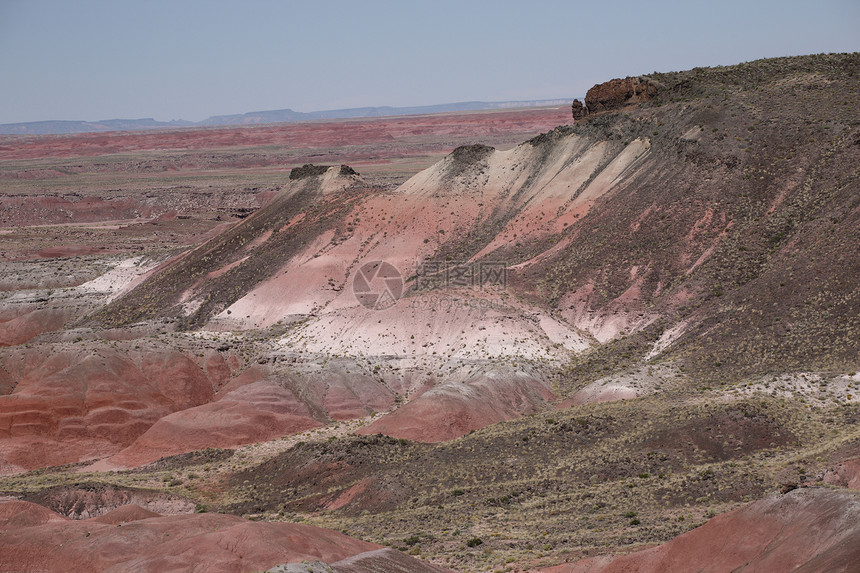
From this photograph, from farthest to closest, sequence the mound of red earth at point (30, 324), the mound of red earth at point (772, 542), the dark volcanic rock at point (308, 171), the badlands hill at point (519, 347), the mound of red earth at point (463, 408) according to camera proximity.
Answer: the dark volcanic rock at point (308, 171), the mound of red earth at point (30, 324), the mound of red earth at point (463, 408), the badlands hill at point (519, 347), the mound of red earth at point (772, 542)

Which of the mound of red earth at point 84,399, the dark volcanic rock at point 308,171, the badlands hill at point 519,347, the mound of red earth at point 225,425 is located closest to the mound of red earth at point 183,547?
the badlands hill at point 519,347

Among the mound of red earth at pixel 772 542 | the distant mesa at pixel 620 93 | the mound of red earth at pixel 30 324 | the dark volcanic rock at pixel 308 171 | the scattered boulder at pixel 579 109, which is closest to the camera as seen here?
the mound of red earth at pixel 772 542

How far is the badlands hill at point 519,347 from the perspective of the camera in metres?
31.1

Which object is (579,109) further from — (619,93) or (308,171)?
(308,171)

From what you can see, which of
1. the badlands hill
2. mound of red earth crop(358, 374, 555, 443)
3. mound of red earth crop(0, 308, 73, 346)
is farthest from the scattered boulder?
mound of red earth crop(0, 308, 73, 346)

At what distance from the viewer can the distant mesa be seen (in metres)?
64.0

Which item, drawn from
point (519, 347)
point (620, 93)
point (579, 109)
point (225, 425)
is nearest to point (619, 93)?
point (620, 93)

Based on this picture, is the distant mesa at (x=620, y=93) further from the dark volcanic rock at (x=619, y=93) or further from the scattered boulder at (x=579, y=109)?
the scattered boulder at (x=579, y=109)

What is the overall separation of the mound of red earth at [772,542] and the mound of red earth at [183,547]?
644 centimetres

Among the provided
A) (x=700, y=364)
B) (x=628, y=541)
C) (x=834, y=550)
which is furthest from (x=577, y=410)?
(x=834, y=550)

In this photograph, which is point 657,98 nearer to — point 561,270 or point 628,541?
point 561,270

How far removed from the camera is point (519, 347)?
48.4 meters

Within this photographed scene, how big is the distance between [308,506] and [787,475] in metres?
17.1

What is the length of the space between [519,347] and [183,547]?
1110 inches
